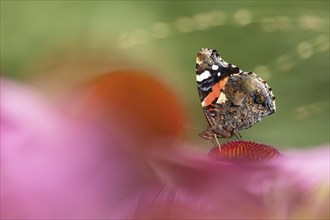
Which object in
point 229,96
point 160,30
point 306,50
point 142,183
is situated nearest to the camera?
point 142,183

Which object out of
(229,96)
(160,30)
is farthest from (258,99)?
(160,30)

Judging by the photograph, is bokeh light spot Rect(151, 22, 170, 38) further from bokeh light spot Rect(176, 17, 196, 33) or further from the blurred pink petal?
the blurred pink petal

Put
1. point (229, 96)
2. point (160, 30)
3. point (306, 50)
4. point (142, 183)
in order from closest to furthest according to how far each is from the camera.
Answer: point (142, 183), point (229, 96), point (306, 50), point (160, 30)

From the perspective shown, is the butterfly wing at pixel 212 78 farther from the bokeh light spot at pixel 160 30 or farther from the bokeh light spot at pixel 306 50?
the bokeh light spot at pixel 160 30

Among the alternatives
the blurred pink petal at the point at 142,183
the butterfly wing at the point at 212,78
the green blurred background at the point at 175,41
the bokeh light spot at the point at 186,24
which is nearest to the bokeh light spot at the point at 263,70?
the green blurred background at the point at 175,41

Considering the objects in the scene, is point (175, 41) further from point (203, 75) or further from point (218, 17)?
point (203, 75)

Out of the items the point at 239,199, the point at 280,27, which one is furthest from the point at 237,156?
the point at 280,27

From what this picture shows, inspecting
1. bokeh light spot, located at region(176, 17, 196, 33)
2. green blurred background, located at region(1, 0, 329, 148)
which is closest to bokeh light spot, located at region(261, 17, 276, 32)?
green blurred background, located at region(1, 0, 329, 148)
